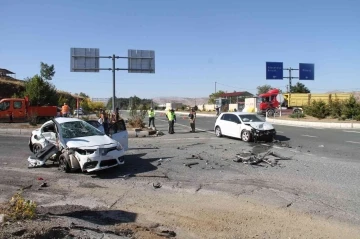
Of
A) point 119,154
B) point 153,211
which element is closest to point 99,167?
point 119,154

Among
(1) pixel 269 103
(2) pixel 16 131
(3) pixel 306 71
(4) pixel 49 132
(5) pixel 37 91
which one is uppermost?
(3) pixel 306 71

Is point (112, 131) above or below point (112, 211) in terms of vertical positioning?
above

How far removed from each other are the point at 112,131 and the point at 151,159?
1.62 metres

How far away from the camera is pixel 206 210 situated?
6.11 metres

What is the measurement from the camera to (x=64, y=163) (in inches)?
364

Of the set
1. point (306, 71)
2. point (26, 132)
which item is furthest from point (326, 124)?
point (26, 132)

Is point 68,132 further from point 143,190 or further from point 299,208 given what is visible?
point 299,208

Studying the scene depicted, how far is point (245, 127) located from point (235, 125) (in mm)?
1034

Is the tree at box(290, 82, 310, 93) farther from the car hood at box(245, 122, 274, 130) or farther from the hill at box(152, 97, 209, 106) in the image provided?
the hill at box(152, 97, 209, 106)

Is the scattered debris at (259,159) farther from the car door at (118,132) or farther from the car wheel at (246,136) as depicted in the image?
the car wheel at (246,136)

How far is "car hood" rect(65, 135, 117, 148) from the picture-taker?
8961 millimetres

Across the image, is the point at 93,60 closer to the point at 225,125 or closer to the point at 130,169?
the point at 225,125

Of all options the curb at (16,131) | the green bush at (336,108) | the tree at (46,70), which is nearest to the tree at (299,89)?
the green bush at (336,108)

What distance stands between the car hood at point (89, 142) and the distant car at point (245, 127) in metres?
9.39
